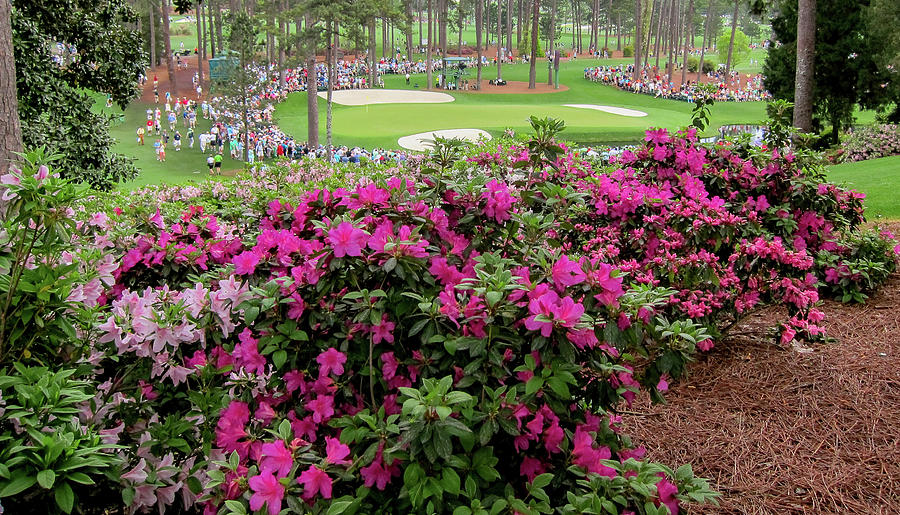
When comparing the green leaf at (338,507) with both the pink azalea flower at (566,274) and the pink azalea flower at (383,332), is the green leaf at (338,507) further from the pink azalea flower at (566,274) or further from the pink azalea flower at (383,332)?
the pink azalea flower at (566,274)

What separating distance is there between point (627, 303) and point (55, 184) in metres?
1.57

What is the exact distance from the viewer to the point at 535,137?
2.97m

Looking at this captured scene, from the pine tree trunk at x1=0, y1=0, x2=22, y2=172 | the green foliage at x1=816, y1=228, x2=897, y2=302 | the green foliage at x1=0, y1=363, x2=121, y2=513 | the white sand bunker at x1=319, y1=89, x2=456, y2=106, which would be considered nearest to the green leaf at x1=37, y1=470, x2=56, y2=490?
the green foliage at x1=0, y1=363, x2=121, y2=513

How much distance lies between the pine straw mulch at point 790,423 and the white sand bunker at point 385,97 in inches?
1403

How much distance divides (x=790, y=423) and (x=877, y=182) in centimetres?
1001

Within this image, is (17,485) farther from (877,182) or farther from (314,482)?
(877,182)

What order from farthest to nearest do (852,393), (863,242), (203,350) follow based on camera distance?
(863,242), (852,393), (203,350)

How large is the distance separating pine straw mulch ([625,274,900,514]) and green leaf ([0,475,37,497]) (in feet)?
7.25

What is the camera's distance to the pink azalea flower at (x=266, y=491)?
5.07ft

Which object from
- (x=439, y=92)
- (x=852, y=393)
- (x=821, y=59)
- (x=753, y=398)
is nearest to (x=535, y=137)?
(x=753, y=398)

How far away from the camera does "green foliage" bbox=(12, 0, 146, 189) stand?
9.37 meters

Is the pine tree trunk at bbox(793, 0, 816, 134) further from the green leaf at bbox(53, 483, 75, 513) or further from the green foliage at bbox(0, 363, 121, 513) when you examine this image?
the green leaf at bbox(53, 483, 75, 513)

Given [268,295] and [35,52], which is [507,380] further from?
[35,52]

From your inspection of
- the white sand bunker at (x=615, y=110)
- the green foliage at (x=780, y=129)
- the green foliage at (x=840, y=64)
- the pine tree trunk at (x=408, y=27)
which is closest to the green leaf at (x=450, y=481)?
the green foliage at (x=780, y=129)
